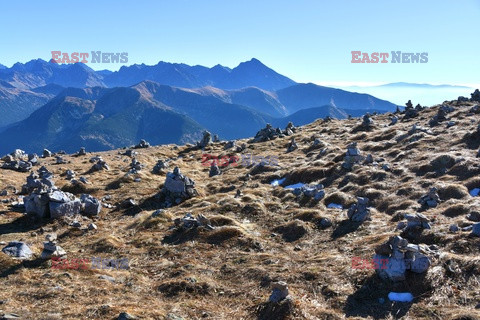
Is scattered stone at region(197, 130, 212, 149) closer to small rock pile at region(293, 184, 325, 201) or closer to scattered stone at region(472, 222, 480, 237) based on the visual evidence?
small rock pile at region(293, 184, 325, 201)

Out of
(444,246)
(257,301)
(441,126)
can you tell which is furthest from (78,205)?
(441,126)

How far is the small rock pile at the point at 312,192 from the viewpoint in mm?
26111

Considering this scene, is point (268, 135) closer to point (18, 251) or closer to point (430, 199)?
point (430, 199)

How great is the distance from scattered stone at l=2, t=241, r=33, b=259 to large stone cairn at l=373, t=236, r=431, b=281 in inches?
668

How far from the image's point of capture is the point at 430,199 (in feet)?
70.9

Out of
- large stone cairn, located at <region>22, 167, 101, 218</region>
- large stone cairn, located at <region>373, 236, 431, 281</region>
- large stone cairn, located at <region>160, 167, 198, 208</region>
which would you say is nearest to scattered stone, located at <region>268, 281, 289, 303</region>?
large stone cairn, located at <region>373, 236, 431, 281</region>

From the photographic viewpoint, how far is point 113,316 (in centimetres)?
1196

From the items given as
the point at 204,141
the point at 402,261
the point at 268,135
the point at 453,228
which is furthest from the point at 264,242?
the point at 204,141

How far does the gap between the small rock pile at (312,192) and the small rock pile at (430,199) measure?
6.93 metres

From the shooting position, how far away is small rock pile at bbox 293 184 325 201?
26111mm

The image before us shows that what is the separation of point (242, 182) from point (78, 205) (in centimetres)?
1638

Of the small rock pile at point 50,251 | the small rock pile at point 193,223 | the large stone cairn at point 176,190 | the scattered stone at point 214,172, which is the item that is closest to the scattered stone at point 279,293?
the small rock pile at point 193,223

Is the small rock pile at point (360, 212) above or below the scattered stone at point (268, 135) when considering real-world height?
below

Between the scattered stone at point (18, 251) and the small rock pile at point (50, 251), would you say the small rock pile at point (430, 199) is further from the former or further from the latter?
the scattered stone at point (18, 251)
